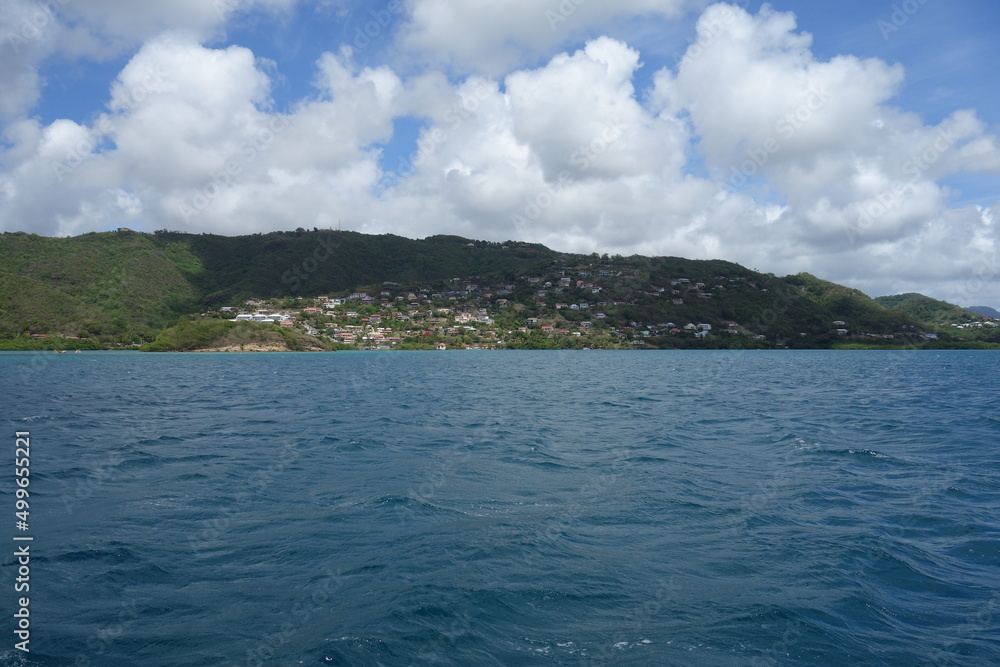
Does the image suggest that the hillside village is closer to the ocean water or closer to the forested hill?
the forested hill

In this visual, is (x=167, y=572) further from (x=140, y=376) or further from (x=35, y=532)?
(x=140, y=376)

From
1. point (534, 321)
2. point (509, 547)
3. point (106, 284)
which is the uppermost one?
point (106, 284)

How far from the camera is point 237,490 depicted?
12773 mm

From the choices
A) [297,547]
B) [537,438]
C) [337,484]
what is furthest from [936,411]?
[297,547]

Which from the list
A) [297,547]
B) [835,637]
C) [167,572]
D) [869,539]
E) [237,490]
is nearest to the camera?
[835,637]

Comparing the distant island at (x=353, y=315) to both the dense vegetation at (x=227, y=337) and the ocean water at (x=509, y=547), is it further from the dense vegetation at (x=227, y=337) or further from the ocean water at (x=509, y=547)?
the ocean water at (x=509, y=547)

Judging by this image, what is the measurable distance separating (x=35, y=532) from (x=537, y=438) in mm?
13532

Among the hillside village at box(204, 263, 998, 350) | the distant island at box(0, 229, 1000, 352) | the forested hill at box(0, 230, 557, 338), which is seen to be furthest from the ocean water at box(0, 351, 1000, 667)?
the hillside village at box(204, 263, 998, 350)

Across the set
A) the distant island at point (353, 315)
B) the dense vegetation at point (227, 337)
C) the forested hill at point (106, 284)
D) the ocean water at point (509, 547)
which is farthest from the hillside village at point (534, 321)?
the ocean water at point (509, 547)

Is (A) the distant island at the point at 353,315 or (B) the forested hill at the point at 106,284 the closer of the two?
(B) the forested hill at the point at 106,284

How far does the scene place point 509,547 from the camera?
940 centimetres

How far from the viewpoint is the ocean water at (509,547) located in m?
6.55

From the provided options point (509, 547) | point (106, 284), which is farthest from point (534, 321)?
point (509, 547)

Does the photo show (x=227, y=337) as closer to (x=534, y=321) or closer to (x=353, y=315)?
(x=353, y=315)
